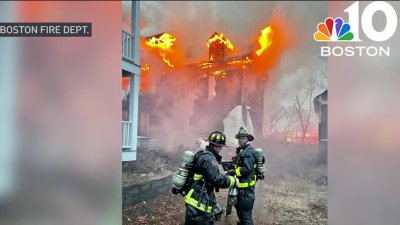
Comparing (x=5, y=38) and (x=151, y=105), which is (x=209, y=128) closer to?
(x=151, y=105)

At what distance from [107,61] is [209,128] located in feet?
5.57

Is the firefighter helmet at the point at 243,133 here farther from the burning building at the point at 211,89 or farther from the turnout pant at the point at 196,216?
the turnout pant at the point at 196,216

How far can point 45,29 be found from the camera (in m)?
4.88

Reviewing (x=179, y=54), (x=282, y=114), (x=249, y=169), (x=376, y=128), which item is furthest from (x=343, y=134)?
(x=179, y=54)

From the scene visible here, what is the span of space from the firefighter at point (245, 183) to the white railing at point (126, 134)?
1.46 metres

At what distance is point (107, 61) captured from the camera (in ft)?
15.5

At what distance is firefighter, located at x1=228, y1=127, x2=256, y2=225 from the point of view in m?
4.39

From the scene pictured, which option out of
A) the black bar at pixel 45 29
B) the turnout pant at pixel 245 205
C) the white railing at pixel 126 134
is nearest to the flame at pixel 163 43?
the black bar at pixel 45 29

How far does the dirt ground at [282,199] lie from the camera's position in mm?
4548

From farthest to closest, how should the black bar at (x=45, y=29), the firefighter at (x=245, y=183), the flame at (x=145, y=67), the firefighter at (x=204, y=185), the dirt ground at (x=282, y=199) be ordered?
1. the black bar at (x=45, y=29)
2. the flame at (x=145, y=67)
3. the dirt ground at (x=282, y=199)
4. the firefighter at (x=245, y=183)
5. the firefighter at (x=204, y=185)

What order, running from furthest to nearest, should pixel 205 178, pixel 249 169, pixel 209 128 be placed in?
1. pixel 209 128
2. pixel 249 169
3. pixel 205 178

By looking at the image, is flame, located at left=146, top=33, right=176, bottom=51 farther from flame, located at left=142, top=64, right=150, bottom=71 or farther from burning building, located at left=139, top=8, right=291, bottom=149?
flame, located at left=142, top=64, right=150, bottom=71

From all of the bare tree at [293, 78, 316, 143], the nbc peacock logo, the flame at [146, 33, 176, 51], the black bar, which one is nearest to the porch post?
the black bar

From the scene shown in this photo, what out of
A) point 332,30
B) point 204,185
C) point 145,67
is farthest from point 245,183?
point 332,30
